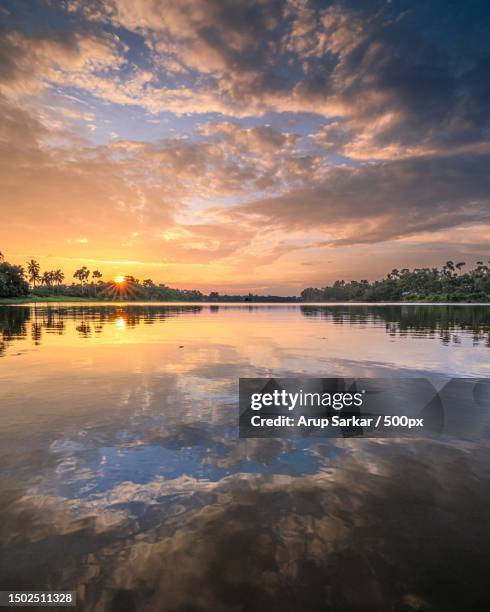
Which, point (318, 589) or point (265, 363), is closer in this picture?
point (318, 589)

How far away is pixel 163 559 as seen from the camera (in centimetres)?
Result: 486

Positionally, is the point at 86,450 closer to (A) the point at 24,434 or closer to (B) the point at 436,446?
(A) the point at 24,434

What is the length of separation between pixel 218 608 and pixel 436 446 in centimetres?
729

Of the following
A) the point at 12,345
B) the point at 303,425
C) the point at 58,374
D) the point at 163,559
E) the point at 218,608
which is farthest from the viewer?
the point at 12,345

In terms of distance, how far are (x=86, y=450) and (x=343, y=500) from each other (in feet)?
20.5

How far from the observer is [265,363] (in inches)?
802

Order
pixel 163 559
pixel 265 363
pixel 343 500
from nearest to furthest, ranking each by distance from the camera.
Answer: pixel 163 559 → pixel 343 500 → pixel 265 363

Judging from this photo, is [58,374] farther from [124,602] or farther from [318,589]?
[318,589]

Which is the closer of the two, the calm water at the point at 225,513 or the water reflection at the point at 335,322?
the calm water at the point at 225,513

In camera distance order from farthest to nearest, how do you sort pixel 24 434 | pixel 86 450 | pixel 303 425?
1. pixel 303 425
2. pixel 24 434
3. pixel 86 450

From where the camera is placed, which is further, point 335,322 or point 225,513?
point 335,322

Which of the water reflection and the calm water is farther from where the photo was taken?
the water reflection

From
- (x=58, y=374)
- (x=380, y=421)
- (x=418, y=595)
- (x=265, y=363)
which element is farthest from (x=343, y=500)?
(x=58, y=374)

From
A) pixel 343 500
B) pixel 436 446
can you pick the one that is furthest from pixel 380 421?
pixel 343 500
